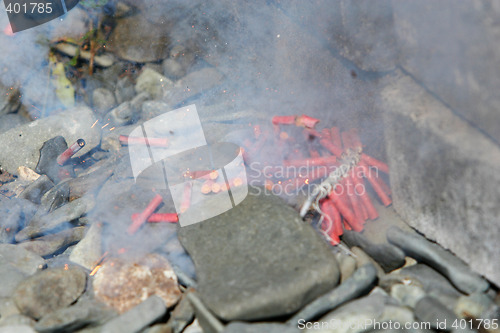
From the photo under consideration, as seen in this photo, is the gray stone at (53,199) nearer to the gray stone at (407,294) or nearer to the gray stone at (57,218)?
the gray stone at (57,218)

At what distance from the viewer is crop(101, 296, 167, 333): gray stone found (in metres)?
3.04

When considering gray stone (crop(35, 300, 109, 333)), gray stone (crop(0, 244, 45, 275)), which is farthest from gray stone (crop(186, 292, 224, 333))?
gray stone (crop(0, 244, 45, 275))

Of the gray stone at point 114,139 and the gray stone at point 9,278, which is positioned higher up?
the gray stone at point 114,139

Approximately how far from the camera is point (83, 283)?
358 centimetres

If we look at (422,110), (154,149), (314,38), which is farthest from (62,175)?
(422,110)

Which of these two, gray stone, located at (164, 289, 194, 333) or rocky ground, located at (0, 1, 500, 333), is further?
gray stone, located at (164, 289, 194, 333)

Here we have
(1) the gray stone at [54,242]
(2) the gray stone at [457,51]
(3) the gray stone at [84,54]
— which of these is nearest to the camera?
(2) the gray stone at [457,51]

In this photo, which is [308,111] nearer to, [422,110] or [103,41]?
[422,110]

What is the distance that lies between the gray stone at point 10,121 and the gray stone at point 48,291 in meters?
3.08

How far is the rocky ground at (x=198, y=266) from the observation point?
295 centimetres

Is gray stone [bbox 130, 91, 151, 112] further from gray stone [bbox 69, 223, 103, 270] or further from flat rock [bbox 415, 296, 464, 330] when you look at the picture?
flat rock [bbox 415, 296, 464, 330]

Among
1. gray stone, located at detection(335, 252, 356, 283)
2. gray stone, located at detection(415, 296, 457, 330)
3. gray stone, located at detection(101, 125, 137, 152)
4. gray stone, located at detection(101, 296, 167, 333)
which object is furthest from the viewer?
gray stone, located at detection(101, 125, 137, 152)

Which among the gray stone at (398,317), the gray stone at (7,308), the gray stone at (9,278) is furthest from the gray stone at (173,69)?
the gray stone at (398,317)

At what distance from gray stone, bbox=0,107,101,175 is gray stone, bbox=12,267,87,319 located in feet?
6.60
